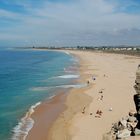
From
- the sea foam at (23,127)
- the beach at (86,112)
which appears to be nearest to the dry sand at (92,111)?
the beach at (86,112)

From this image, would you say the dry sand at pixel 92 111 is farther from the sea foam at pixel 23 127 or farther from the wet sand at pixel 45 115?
the sea foam at pixel 23 127

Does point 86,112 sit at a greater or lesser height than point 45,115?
greater

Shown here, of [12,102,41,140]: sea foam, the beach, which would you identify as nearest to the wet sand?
the beach

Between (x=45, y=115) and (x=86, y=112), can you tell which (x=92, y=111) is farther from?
(x=45, y=115)

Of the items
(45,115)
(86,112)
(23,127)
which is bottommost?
(45,115)

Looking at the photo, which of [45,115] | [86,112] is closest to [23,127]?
[45,115]

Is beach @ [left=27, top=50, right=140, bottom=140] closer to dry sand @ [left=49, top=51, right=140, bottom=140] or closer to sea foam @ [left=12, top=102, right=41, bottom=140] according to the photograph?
dry sand @ [left=49, top=51, right=140, bottom=140]

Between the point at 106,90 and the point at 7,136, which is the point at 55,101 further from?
the point at 7,136

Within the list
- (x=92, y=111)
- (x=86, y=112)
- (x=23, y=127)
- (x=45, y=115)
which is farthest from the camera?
(x=92, y=111)

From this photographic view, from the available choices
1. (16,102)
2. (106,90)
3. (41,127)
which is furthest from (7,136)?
(106,90)
